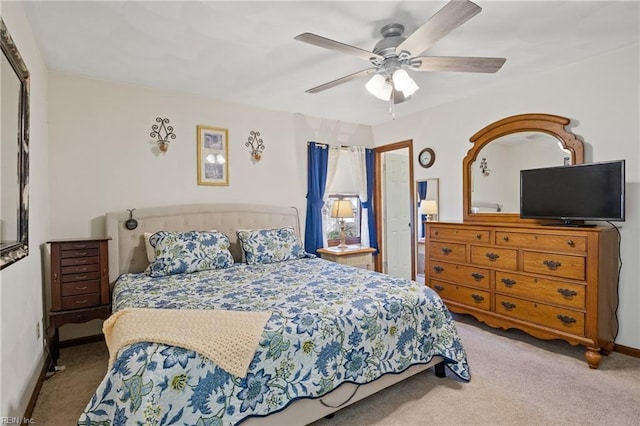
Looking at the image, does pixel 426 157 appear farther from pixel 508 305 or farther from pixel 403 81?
pixel 403 81

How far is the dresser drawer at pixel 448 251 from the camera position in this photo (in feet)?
11.4

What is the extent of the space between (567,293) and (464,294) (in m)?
0.92

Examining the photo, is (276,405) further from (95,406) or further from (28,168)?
(28,168)

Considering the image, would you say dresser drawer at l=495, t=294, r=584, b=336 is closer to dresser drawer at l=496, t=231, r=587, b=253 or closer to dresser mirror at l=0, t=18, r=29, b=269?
dresser drawer at l=496, t=231, r=587, b=253

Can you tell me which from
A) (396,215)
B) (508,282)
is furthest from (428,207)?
(508,282)

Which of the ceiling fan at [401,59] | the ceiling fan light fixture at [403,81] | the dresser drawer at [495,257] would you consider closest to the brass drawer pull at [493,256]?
the dresser drawer at [495,257]

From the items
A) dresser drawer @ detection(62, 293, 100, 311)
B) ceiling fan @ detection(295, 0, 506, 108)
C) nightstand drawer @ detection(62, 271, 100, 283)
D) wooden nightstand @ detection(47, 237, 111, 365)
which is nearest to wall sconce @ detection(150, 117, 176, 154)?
wooden nightstand @ detection(47, 237, 111, 365)

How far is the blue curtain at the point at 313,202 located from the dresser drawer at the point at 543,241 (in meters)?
2.23

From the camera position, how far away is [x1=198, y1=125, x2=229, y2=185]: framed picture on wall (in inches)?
151

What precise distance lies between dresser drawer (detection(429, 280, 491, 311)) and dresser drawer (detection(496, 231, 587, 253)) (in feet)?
1.79

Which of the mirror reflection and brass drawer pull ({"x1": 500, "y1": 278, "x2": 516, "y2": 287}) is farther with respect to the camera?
the mirror reflection

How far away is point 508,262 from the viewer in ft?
10.2

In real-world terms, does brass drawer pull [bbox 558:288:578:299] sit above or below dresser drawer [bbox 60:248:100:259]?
below

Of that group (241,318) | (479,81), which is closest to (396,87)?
(479,81)
